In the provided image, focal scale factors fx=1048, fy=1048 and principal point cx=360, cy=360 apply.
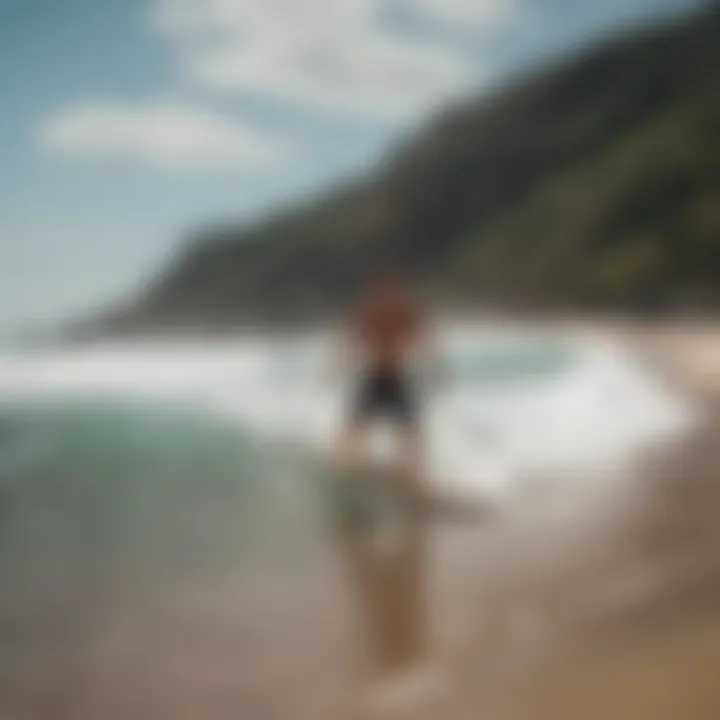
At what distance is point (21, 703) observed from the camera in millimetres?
1278

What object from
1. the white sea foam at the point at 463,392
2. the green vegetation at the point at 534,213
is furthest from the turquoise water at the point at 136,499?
the green vegetation at the point at 534,213

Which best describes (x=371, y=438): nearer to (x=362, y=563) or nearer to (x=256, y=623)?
(x=362, y=563)

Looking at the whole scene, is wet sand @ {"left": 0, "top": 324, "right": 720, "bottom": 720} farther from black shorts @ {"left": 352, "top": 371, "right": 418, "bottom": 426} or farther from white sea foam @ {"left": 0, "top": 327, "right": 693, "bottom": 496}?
black shorts @ {"left": 352, "top": 371, "right": 418, "bottom": 426}

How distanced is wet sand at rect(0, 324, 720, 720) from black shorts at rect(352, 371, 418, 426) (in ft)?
0.52

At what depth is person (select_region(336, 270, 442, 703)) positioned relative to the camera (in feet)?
4.33

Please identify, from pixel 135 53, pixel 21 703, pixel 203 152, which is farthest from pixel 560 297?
pixel 21 703

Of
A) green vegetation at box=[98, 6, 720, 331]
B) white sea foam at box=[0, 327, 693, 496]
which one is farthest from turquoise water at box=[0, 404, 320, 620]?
green vegetation at box=[98, 6, 720, 331]

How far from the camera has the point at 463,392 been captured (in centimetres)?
137

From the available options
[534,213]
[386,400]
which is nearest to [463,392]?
[386,400]

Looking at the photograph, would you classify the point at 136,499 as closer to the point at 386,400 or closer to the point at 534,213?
the point at 386,400

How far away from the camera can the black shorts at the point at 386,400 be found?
1.37 m

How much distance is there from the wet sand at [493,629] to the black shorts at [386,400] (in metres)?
0.16

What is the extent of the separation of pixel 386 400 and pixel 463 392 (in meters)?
0.10

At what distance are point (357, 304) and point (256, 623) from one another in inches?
16.9
